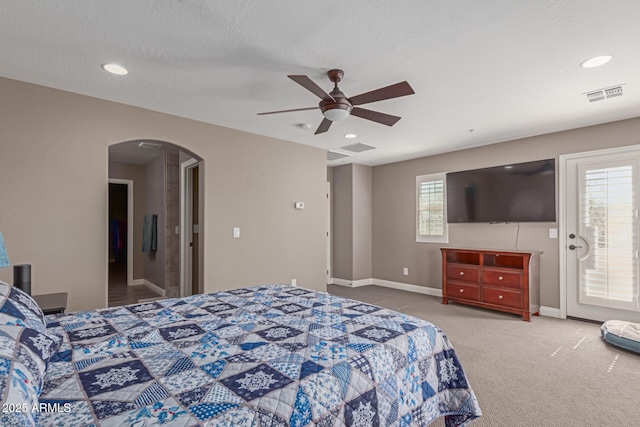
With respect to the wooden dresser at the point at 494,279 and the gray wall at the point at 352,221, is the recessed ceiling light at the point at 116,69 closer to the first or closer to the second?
the gray wall at the point at 352,221

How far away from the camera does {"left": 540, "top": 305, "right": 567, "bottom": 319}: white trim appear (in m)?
4.29

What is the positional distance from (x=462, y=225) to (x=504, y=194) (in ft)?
2.89

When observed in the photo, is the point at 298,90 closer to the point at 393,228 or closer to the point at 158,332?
the point at 158,332

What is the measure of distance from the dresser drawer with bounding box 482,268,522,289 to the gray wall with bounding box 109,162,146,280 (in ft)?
20.4

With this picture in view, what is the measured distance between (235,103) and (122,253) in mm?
7078

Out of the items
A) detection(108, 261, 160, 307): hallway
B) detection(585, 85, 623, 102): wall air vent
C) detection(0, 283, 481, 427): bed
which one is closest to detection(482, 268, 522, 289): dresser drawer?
detection(585, 85, 623, 102): wall air vent

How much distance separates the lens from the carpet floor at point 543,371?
6.99 feet

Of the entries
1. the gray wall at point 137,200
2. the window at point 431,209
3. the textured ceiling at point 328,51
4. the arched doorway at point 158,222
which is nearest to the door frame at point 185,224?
the arched doorway at point 158,222

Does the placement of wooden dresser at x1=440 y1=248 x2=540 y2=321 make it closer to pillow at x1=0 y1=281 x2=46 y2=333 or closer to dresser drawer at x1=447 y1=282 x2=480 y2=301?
dresser drawer at x1=447 y1=282 x2=480 y2=301

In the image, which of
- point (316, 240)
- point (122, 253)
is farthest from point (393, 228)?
point (122, 253)

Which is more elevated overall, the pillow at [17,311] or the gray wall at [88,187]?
the gray wall at [88,187]

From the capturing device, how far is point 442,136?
456 cm

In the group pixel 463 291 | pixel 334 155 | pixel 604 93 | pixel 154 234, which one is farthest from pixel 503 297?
pixel 154 234

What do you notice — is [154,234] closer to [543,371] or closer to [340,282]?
[340,282]
